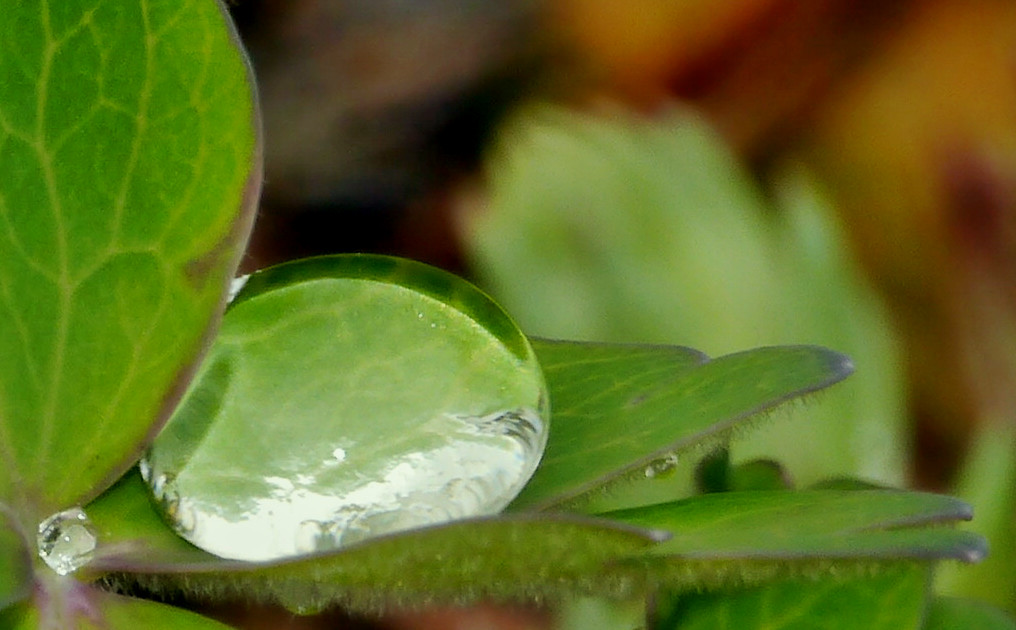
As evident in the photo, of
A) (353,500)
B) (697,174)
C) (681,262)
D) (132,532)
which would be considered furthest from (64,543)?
(697,174)

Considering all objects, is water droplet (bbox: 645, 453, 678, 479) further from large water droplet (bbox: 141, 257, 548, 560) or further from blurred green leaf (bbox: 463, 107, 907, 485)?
blurred green leaf (bbox: 463, 107, 907, 485)

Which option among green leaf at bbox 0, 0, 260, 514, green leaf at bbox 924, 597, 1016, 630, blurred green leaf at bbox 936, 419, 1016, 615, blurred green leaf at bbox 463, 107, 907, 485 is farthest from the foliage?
blurred green leaf at bbox 463, 107, 907, 485

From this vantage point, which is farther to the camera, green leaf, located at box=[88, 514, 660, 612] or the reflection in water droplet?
the reflection in water droplet

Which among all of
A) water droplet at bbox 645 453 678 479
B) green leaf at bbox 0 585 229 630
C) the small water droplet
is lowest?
green leaf at bbox 0 585 229 630

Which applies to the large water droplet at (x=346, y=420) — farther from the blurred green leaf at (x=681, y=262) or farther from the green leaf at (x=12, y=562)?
the blurred green leaf at (x=681, y=262)

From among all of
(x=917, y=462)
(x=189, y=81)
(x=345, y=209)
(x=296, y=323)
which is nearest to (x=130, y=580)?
(x=296, y=323)

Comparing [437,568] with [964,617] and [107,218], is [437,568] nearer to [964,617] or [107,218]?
[107,218]
